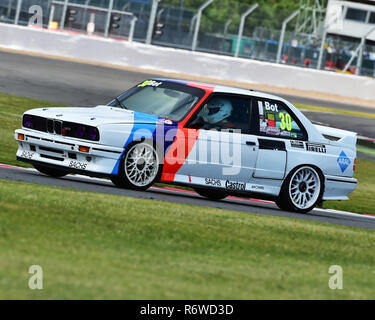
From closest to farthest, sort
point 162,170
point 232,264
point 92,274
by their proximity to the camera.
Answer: point 92,274, point 232,264, point 162,170

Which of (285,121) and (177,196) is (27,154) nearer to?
(177,196)

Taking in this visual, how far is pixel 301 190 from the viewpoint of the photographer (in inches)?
469

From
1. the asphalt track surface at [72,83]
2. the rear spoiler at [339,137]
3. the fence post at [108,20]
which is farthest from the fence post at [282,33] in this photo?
the rear spoiler at [339,137]

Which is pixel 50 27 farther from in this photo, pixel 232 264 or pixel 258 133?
pixel 232 264

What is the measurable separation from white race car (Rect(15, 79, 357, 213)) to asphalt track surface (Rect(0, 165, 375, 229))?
7.5 inches

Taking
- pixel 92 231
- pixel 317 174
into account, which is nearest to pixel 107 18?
pixel 317 174

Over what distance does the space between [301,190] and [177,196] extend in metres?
1.75

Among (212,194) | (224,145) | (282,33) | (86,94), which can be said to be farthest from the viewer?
(282,33)

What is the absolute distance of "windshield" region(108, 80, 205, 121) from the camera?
36.2ft

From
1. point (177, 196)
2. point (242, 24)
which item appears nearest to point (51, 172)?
point (177, 196)

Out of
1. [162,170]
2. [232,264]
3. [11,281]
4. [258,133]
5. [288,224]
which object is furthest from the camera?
[258,133]

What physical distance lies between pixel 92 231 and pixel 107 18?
26318 mm

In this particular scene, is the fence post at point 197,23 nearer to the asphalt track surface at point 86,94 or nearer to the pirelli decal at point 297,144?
the asphalt track surface at point 86,94

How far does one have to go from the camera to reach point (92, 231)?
7414 millimetres
